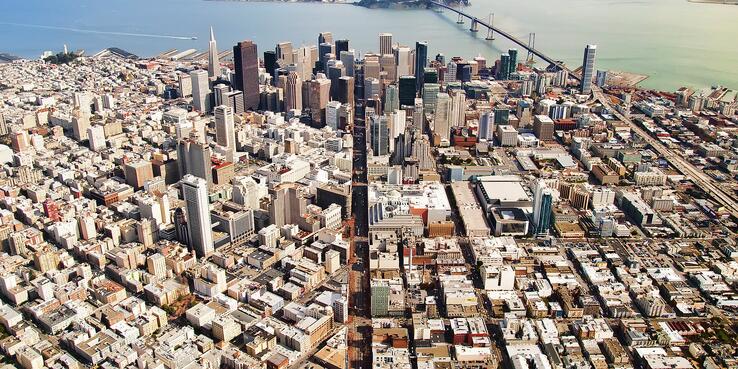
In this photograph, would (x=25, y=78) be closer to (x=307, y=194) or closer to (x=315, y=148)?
(x=315, y=148)

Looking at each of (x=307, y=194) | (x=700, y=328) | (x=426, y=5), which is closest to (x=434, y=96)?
(x=307, y=194)

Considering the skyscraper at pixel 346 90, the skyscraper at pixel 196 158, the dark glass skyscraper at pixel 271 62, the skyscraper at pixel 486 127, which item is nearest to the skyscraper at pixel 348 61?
the dark glass skyscraper at pixel 271 62

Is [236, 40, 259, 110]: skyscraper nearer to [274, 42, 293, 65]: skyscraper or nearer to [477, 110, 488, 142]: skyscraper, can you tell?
[274, 42, 293, 65]: skyscraper

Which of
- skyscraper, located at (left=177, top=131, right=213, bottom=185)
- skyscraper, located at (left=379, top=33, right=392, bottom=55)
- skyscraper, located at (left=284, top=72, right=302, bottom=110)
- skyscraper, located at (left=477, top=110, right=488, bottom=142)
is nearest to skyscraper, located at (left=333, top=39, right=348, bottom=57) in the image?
skyscraper, located at (left=379, top=33, right=392, bottom=55)

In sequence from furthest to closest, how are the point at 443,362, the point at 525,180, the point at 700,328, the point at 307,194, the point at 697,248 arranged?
the point at 525,180 → the point at 307,194 → the point at 697,248 → the point at 700,328 → the point at 443,362

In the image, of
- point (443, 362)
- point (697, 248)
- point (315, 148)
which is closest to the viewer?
point (443, 362)

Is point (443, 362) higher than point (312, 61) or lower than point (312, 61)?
lower

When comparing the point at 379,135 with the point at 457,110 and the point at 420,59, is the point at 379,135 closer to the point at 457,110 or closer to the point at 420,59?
the point at 457,110
